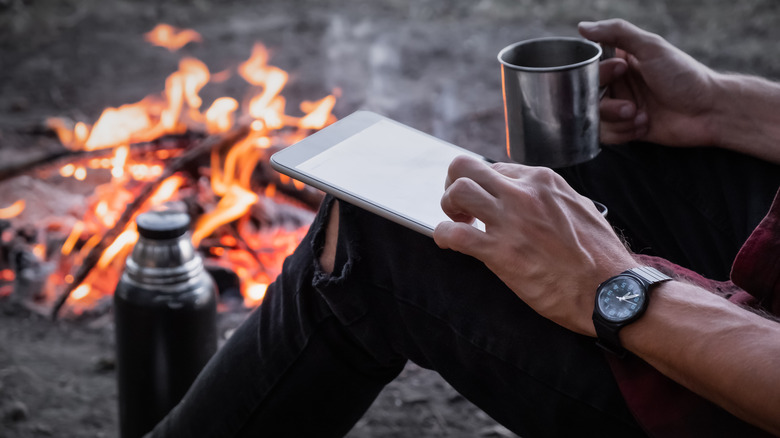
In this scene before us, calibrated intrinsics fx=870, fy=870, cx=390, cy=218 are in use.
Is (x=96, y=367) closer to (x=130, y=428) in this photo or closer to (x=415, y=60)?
(x=130, y=428)

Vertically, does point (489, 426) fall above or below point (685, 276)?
below

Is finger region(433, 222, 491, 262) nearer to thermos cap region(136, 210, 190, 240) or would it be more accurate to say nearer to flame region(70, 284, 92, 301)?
thermos cap region(136, 210, 190, 240)

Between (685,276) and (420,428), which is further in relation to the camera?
(420,428)

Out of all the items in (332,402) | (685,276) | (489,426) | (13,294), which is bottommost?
(489,426)

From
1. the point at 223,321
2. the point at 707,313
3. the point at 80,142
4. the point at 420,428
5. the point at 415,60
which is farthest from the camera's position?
the point at 415,60

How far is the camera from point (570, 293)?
45.8 inches

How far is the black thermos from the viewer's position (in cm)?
188

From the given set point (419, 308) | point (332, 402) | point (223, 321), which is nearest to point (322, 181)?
point (419, 308)

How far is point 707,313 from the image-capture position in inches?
43.7

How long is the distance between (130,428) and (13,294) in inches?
34.3

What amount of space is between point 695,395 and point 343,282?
52 cm

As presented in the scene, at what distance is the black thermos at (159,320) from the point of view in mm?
1881

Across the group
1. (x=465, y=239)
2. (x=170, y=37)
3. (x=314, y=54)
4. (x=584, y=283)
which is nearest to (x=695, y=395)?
(x=584, y=283)

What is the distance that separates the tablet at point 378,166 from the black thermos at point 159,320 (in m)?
0.54
